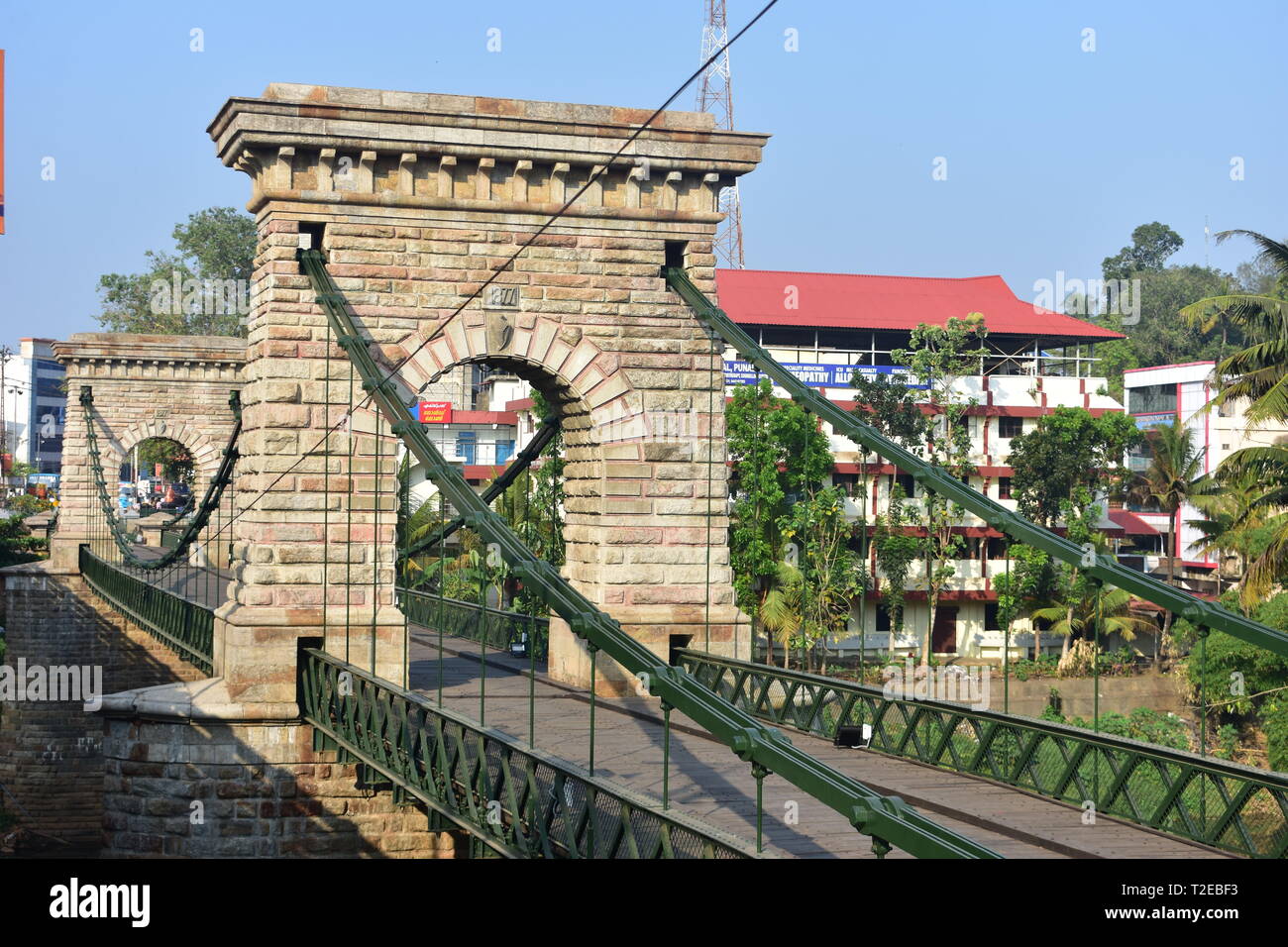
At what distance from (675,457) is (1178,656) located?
28.9m

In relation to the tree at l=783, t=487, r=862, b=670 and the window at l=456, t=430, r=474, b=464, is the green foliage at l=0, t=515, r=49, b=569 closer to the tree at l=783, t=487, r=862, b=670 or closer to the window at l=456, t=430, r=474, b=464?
the window at l=456, t=430, r=474, b=464

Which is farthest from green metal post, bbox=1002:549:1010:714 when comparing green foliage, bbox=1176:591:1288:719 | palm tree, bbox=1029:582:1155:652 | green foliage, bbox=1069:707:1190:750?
green foliage, bbox=1176:591:1288:719

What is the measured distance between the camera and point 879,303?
48188 millimetres

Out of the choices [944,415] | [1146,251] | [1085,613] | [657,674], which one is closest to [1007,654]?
[657,674]

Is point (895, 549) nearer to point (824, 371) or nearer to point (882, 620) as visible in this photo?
point (882, 620)

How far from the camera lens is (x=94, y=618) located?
119 feet

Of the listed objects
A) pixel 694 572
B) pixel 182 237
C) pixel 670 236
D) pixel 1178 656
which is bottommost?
pixel 1178 656

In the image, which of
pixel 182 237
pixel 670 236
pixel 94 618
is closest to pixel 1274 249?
pixel 670 236

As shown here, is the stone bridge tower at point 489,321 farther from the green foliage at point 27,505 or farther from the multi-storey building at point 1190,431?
the green foliage at point 27,505

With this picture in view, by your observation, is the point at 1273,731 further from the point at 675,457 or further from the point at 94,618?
the point at 94,618

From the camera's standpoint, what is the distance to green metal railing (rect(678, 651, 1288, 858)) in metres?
10.4

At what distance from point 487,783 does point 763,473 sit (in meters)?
24.3

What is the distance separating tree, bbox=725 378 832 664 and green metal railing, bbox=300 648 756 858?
19.7 metres
